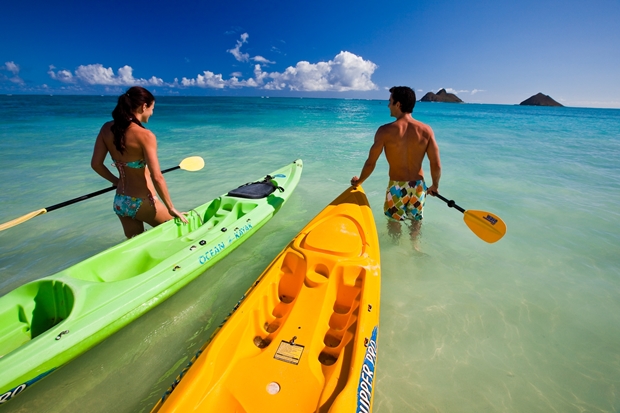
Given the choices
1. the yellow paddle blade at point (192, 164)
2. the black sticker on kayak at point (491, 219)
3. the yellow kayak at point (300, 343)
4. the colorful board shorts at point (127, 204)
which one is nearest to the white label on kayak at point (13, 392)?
the yellow kayak at point (300, 343)

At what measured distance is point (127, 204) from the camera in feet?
10.1

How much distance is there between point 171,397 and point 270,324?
877mm

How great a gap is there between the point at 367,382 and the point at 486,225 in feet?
9.46

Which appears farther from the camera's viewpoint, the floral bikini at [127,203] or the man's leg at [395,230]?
the man's leg at [395,230]

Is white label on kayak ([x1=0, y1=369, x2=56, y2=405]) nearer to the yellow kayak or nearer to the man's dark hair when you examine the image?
the yellow kayak

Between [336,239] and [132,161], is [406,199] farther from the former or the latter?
[132,161]

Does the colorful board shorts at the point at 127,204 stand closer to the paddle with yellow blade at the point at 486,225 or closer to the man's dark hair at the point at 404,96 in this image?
the man's dark hair at the point at 404,96

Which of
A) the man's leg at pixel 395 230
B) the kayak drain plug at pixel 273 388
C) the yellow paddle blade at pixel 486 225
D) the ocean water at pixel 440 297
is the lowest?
the ocean water at pixel 440 297

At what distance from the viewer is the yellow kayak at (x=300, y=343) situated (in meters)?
1.61

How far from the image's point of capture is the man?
131 inches

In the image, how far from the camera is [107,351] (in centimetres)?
260

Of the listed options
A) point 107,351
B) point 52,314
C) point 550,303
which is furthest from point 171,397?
point 550,303

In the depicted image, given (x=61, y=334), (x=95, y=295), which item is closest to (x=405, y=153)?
(x=95, y=295)

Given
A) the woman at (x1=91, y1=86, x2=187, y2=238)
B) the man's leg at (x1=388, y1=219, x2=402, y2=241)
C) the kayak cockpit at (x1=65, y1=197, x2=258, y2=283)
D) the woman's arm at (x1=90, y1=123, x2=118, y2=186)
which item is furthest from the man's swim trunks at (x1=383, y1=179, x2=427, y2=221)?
the woman's arm at (x1=90, y1=123, x2=118, y2=186)
